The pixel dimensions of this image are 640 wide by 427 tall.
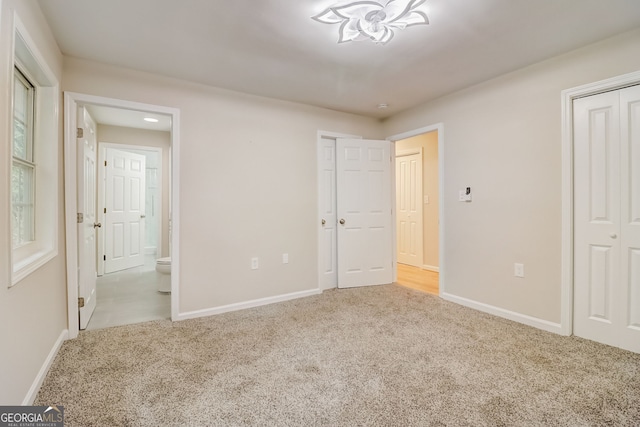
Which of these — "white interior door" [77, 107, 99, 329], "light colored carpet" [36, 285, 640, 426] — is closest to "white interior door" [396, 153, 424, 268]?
"light colored carpet" [36, 285, 640, 426]

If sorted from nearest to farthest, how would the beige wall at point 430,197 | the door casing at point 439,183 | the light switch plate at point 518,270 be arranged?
the light switch plate at point 518,270, the door casing at point 439,183, the beige wall at point 430,197

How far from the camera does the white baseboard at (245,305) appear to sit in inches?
115

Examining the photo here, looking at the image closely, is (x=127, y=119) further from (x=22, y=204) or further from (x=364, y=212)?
(x=364, y=212)

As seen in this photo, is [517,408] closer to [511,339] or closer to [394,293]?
[511,339]

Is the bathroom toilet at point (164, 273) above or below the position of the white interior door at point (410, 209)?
below

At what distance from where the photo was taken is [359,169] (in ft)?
13.1

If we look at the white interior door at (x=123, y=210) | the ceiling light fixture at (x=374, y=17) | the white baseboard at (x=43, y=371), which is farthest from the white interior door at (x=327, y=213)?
the white interior door at (x=123, y=210)

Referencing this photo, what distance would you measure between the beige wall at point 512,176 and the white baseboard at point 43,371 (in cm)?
352

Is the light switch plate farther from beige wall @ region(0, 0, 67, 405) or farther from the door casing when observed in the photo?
beige wall @ region(0, 0, 67, 405)

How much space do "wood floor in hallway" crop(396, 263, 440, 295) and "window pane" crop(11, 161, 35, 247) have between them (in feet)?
12.5

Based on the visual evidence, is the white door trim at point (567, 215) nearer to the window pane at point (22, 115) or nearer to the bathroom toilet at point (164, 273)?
the window pane at point (22, 115)

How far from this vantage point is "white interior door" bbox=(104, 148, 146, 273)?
189 inches

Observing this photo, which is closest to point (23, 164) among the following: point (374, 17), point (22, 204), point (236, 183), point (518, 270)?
point (22, 204)

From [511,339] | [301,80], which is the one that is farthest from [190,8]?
[511,339]
